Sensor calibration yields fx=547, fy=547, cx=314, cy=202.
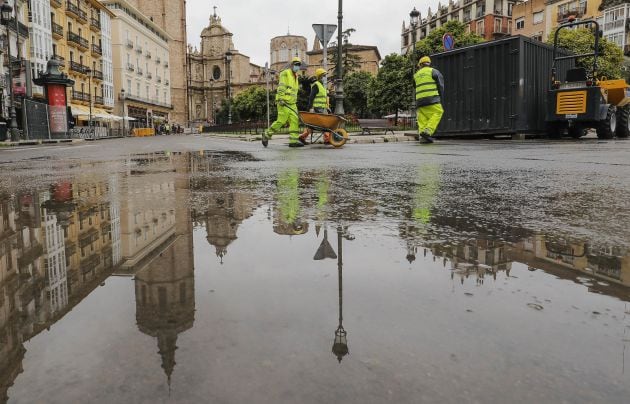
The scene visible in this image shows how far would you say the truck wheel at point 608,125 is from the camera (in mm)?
14852

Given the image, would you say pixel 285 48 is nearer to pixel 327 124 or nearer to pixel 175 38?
pixel 175 38

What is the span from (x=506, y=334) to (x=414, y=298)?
0.31 m

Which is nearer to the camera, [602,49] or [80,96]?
[602,49]

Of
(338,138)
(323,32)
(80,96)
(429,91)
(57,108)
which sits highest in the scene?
(80,96)

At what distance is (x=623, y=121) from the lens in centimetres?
1614

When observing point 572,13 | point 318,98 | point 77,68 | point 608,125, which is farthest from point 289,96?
point 572,13

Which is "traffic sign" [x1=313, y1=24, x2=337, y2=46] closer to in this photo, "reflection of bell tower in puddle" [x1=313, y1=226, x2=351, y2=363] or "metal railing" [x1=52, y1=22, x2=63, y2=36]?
"reflection of bell tower in puddle" [x1=313, y1=226, x2=351, y2=363]

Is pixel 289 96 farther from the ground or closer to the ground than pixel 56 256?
farther from the ground

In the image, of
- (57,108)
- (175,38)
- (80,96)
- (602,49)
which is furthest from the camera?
(175,38)

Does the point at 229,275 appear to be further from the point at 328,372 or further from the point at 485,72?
the point at 485,72

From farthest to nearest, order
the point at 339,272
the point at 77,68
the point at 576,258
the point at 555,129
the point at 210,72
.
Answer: the point at 210,72
the point at 77,68
the point at 555,129
the point at 576,258
the point at 339,272

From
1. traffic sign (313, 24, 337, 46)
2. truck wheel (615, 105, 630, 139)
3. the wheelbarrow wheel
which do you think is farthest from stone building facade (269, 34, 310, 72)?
the wheelbarrow wheel

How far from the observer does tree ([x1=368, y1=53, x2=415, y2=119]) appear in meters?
46.5

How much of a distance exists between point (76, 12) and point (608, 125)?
45.3 metres
